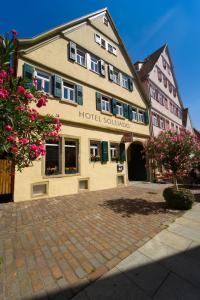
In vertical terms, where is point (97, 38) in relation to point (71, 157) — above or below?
above

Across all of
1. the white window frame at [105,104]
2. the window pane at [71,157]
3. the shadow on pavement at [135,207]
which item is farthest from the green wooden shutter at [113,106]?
the shadow on pavement at [135,207]

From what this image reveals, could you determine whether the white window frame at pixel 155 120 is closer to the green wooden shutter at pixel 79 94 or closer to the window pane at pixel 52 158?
the green wooden shutter at pixel 79 94

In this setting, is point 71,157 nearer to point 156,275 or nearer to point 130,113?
point 130,113

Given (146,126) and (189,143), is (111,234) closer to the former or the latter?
(189,143)

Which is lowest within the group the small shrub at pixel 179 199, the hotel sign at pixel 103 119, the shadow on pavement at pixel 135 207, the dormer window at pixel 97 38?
the shadow on pavement at pixel 135 207

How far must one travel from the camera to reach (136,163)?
55.6 ft

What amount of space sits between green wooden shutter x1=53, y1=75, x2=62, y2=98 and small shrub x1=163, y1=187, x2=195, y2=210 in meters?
8.01

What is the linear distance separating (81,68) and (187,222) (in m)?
11.0

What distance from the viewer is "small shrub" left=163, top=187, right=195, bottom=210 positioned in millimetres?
6763

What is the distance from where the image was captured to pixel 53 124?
14.3 feet

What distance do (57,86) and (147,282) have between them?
9869 millimetres

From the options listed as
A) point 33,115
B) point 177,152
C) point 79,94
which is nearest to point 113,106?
point 79,94

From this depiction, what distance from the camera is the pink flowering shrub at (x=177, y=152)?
708 centimetres

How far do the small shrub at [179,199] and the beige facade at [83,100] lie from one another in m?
5.20
